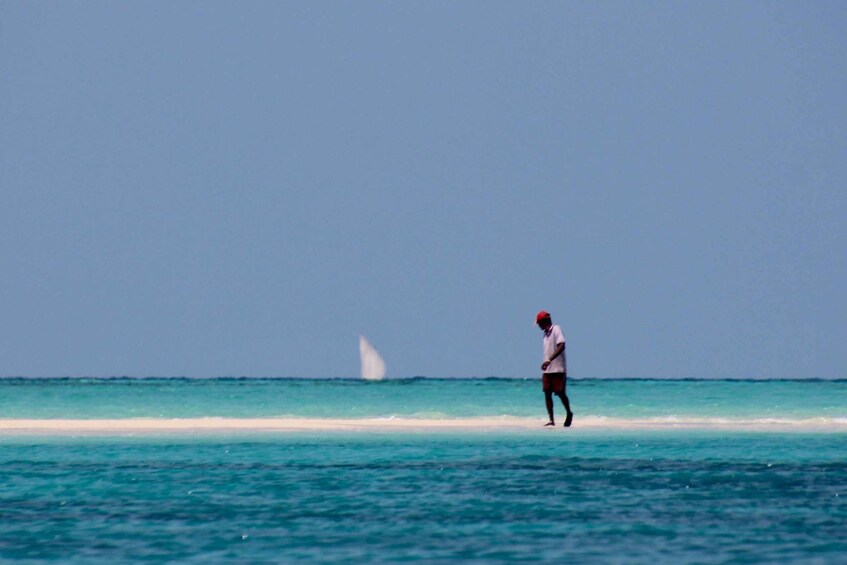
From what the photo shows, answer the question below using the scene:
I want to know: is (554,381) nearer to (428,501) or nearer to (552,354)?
(552,354)

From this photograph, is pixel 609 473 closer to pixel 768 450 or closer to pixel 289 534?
pixel 768 450

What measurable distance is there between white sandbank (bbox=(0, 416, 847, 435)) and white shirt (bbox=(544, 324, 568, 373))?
1.31m

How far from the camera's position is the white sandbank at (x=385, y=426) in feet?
68.7

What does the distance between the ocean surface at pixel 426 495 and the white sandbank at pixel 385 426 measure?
0.19 m

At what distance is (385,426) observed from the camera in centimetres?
2184

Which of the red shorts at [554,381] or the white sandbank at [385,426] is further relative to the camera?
the white sandbank at [385,426]

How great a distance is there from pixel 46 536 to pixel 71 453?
7.41 meters

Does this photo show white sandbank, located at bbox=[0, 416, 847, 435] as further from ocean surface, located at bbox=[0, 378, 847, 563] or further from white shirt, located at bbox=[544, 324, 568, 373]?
white shirt, located at bbox=[544, 324, 568, 373]

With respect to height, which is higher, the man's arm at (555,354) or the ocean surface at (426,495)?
the man's arm at (555,354)

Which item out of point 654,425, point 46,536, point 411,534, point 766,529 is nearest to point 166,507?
point 46,536

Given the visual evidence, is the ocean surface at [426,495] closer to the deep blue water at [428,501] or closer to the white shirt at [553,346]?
the deep blue water at [428,501]

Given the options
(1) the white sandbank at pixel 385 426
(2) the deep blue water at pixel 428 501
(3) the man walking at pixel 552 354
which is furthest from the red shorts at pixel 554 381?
(2) the deep blue water at pixel 428 501

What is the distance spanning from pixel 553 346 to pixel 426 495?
7.27m

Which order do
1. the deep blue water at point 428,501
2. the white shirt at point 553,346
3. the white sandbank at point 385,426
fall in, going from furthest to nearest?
the white sandbank at point 385,426 → the white shirt at point 553,346 → the deep blue water at point 428,501
